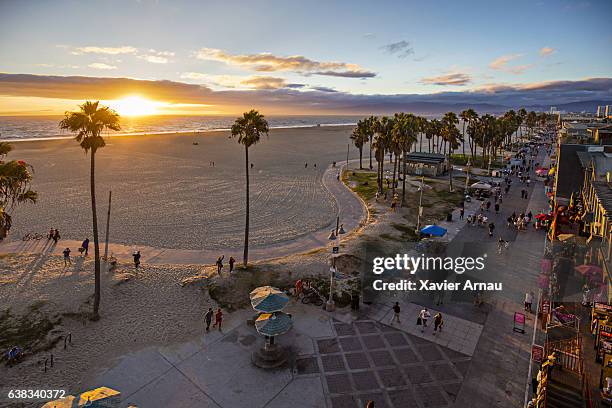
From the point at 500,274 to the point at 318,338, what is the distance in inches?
591

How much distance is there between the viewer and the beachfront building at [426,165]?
60.7m

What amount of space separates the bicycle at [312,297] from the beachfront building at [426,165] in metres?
44.8

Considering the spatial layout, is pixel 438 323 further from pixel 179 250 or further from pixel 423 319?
pixel 179 250

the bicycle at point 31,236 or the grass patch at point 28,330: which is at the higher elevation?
the bicycle at point 31,236

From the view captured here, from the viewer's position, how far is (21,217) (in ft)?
119

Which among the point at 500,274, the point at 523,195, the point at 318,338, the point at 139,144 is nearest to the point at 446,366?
the point at 318,338

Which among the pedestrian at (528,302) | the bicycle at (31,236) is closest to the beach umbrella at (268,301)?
the pedestrian at (528,302)

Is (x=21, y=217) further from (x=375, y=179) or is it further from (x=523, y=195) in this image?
(x=523, y=195)

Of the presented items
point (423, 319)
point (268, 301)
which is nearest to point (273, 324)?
point (268, 301)

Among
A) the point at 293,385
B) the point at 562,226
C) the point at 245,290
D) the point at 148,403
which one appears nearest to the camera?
the point at 148,403

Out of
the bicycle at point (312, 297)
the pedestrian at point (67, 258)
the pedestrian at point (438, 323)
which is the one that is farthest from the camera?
the pedestrian at point (67, 258)

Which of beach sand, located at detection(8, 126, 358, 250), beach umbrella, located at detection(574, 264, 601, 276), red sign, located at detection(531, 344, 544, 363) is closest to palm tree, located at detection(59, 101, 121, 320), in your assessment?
beach sand, located at detection(8, 126, 358, 250)

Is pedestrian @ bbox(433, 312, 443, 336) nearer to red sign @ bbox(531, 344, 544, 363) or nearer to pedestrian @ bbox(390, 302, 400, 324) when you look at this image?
pedestrian @ bbox(390, 302, 400, 324)

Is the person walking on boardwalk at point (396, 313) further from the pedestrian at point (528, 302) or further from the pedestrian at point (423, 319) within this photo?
the pedestrian at point (528, 302)
